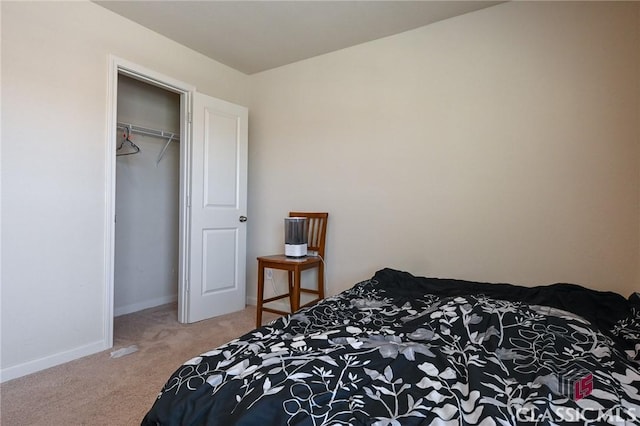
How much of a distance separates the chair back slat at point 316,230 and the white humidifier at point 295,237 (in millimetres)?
119

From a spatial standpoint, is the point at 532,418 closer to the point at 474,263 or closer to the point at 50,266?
the point at 474,263

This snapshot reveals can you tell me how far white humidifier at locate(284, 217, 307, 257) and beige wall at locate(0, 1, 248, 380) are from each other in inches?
52.7

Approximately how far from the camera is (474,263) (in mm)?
2299

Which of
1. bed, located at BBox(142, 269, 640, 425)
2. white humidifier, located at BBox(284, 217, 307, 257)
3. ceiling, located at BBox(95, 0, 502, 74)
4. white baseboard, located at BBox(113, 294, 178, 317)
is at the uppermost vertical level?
ceiling, located at BBox(95, 0, 502, 74)

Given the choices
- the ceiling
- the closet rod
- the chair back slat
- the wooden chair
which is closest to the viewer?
the ceiling

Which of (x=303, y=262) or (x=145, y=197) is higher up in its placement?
(x=145, y=197)

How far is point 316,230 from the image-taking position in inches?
117

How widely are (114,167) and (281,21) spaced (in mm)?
1621

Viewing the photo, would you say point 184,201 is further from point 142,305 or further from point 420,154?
point 420,154

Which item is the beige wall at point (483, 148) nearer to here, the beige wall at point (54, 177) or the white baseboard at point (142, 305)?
the beige wall at point (54, 177)

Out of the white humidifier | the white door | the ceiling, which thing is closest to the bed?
the white humidifier

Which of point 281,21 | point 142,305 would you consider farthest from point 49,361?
point 281,21

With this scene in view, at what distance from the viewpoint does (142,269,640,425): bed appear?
0.79m

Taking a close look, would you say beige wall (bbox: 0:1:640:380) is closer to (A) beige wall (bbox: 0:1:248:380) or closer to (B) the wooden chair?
(A) beige wall (bbox: 0:1:248:380)
